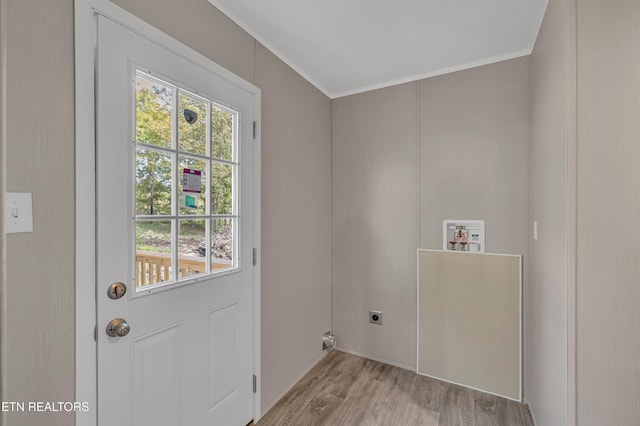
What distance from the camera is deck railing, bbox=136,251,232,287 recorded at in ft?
3.97

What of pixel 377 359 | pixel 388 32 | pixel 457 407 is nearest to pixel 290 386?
pixel 377 359

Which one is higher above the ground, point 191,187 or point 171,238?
point 191,187

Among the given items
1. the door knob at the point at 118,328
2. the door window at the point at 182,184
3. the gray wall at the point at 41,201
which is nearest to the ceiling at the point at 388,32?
the door window at the point at 182,184

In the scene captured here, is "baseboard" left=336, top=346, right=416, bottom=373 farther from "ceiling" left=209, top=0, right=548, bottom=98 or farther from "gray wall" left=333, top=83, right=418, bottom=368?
"ceiling" left=209, top=0, right=548, bottom=98

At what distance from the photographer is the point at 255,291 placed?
1825 millimetres

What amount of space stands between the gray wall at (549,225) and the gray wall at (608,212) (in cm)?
7

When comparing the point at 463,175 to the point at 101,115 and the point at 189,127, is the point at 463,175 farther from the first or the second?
the point at 101,115

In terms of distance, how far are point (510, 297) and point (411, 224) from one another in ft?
2.80

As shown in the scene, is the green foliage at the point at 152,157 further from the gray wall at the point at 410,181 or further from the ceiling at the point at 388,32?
the gray wall at the point at 410,181

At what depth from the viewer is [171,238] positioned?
4.39 ft

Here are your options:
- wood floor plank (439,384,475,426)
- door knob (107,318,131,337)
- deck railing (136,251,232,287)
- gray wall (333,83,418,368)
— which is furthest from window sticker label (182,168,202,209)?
wood floor plank (439,384,475,426)

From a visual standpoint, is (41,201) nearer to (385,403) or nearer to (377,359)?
(385,403)

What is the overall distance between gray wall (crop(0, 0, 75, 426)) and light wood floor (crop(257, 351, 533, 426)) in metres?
1.31

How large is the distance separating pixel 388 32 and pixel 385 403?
246 cm
